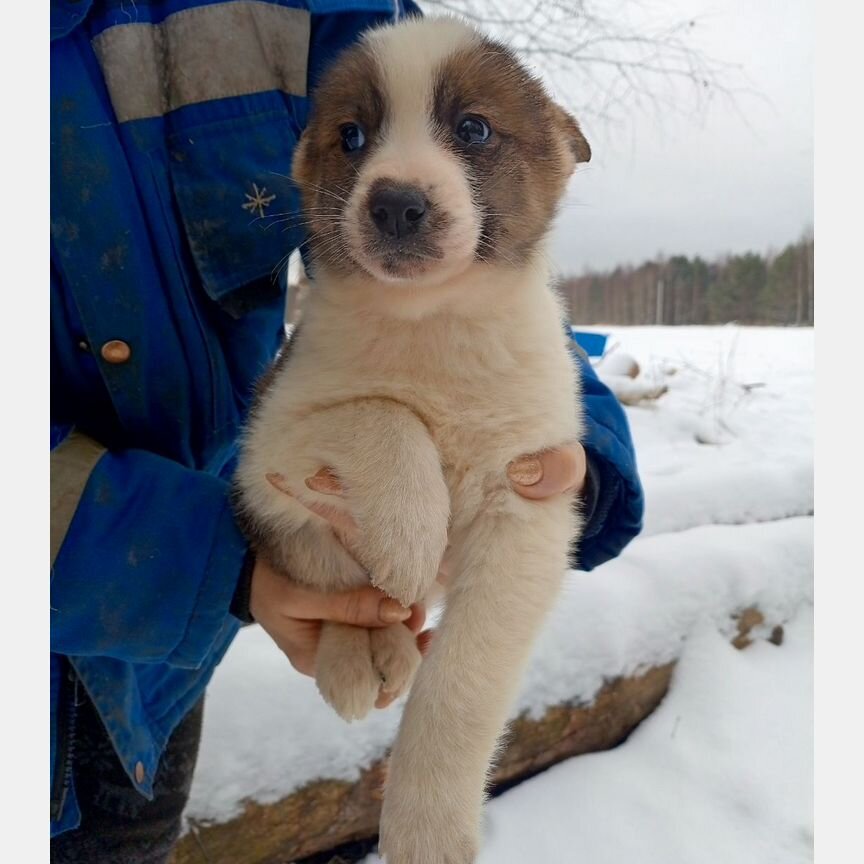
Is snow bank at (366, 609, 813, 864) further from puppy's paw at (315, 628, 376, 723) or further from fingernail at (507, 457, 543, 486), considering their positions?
fingernail at (507, 457, 543, 486)

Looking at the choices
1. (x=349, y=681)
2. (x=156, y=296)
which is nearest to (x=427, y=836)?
(x=349, y=681)

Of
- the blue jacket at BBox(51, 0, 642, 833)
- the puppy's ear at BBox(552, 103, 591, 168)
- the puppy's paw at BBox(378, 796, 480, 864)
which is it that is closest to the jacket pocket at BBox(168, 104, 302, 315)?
the blue jacket at BBox(51, 0, 642, 833)

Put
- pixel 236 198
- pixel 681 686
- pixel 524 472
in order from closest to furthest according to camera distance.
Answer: pixel 524 472 < pixel 236 198 < pixel 681 686

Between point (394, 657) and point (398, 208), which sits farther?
point (394, 657)

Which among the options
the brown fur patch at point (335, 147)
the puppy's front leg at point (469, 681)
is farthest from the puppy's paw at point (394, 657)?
the brown fur patch at point (335, 147)

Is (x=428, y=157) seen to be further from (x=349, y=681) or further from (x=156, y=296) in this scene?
(x=349, y=681)

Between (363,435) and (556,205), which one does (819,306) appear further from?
(363,435)

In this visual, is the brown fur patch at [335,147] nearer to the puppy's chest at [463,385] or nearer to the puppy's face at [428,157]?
the puppy's face at [428,157]
